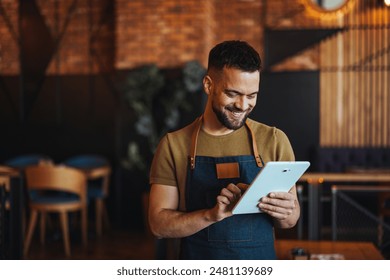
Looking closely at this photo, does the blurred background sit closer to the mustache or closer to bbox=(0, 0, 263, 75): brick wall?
bbox=(0, 0, 263, 75): brick wall

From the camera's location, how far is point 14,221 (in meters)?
3.50

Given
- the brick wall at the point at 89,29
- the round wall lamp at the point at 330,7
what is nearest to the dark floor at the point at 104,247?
the brick wall at the point at 89,29

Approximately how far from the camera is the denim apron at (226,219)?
72.9 inches

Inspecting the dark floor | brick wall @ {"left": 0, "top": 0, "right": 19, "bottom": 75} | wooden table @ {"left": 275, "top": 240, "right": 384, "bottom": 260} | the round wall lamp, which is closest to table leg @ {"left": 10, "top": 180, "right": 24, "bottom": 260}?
wooden table @ {"left": 275, "top": 240, "right": 384, "bottom": 260}

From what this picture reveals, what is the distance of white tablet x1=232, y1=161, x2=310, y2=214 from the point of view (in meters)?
1.56

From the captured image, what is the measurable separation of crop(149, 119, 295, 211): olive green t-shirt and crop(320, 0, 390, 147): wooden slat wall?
5445mm

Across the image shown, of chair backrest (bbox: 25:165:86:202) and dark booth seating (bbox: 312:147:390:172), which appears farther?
dark booth seating (bbox: 312:147:390:172)

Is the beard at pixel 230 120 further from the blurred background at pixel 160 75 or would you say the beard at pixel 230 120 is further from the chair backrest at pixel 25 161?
the chair backrest at pixel 25 161

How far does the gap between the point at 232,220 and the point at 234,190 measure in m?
0.20

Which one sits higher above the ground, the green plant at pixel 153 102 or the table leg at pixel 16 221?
the green plant at pixel 153 102

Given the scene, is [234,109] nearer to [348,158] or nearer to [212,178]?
[212,178]

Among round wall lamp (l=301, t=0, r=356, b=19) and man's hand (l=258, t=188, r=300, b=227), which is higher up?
round wall lamp (l=301, t=0, r=356, b=19)

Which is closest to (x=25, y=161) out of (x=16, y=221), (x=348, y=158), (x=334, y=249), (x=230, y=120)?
(x=16, y=221)

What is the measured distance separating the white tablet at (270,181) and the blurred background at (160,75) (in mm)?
4786
